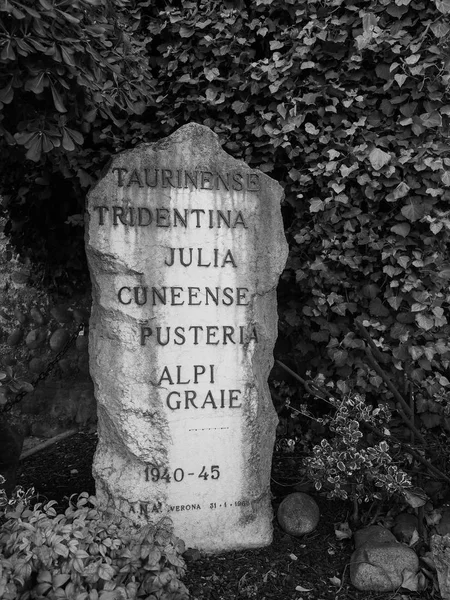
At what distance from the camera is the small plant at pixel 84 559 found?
2.08m

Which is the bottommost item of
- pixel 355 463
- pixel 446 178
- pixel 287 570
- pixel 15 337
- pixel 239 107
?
pixel 287 570

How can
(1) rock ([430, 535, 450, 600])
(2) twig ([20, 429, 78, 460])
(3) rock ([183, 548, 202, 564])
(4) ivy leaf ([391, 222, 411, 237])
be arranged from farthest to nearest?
(2) twig ([20, 429, 78, 460])
(4) ivy leaf ([391, 222, 411, 237])
(3) rock ([183, 548, 202, 564])
(1) rock ([430, 535, 450, 600])

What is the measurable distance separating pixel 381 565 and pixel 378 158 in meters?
2.15

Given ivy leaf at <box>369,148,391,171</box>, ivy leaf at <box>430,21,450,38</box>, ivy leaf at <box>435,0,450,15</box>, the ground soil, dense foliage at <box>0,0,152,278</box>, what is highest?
ivy leaf at <box>435,0,450,15</box>

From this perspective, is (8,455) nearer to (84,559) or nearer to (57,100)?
(84,559)

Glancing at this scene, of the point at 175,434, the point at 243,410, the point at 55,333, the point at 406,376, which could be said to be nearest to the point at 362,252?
the point at 406,376

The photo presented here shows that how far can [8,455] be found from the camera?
145 inches

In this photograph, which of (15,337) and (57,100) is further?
(15,337)

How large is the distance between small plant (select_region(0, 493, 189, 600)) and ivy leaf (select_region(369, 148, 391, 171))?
226cm

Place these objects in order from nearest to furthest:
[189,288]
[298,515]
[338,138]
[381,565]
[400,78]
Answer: [381,565], [189,288], [298,515], [400,78], [338,138]

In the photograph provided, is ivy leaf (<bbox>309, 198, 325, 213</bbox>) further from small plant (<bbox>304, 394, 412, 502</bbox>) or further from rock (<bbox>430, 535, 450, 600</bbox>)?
rock (<bbox>430, 535, 450, 600</bbox>)

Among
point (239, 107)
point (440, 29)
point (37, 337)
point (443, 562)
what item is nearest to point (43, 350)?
point (37, 337)

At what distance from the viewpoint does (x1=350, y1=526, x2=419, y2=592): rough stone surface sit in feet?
9.30

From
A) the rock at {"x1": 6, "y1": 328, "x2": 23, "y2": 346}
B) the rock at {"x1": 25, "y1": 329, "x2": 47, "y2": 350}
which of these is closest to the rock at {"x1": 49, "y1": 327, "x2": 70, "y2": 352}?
the rock at {"x1": 25, "y1": 329, "x2": 47, "y2": 350}
